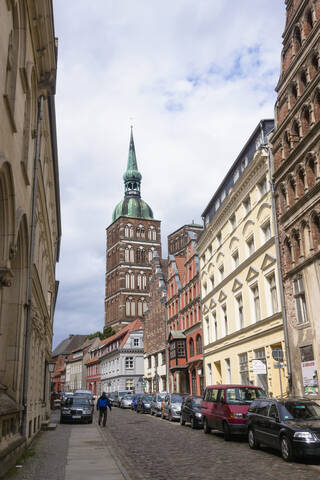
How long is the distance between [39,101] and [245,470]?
11.8 meters

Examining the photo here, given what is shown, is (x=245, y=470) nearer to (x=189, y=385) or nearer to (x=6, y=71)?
(x=6, y=71)

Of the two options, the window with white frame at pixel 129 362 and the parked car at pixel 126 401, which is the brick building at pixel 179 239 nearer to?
the window with white frame at pixel 129 362

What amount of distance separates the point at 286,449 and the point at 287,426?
58 cm

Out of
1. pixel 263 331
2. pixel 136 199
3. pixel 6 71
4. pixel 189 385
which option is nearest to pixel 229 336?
pixel 263 331

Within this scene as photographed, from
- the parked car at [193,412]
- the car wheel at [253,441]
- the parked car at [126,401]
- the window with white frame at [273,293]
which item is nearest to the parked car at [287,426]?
the car wheel at [253,441]

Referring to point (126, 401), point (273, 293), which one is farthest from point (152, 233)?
point (273, 293)

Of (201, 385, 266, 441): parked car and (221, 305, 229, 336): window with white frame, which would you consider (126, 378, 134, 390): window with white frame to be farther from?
(201, 385, 266, 441): parked car

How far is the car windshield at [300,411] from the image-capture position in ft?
42.1

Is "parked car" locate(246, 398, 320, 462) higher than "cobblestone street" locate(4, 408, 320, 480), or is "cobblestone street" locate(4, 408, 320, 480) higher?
"parked car" locate(246, 398, 320, 462)

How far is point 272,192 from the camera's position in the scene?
2517 cm

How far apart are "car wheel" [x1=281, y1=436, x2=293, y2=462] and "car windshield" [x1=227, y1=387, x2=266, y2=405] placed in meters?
5.42

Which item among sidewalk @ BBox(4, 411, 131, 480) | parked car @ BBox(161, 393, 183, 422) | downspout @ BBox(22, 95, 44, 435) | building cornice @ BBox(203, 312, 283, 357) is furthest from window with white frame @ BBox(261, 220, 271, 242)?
downspout @ BBox(22, 95, 44, 435)

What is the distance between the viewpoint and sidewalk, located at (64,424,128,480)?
10.8m

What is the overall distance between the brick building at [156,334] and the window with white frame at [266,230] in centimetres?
2956
